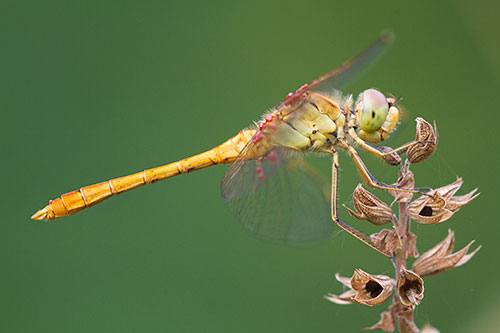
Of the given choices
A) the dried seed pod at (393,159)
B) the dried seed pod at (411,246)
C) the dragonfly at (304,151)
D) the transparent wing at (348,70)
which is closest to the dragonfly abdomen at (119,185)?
the dragonfly at (304,151)

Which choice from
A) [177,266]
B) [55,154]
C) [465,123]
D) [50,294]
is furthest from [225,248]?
[465,123]

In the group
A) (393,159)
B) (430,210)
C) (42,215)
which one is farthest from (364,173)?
(42,215)

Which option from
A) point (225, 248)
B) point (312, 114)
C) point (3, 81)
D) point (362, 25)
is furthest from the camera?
point (362, 25)

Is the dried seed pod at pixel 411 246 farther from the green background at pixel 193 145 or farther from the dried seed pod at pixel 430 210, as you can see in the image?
the green background at pixel 193 145

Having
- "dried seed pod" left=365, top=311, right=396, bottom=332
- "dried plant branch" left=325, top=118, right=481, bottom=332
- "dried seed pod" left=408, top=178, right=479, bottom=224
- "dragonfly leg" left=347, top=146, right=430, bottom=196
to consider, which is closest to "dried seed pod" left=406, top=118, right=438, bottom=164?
"dried plant branch" left=325, top=118, right=481, bottom=332

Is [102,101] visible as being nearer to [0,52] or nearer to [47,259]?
[0,52]

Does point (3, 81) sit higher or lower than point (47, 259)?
higher
